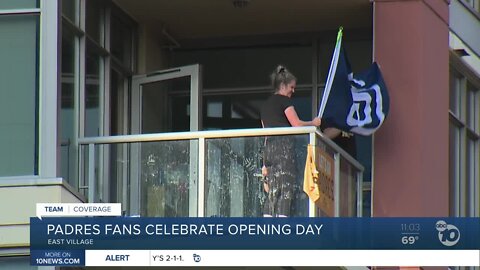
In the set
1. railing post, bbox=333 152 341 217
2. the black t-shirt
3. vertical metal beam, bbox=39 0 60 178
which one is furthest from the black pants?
vertical metal beam, bbox=39 0 60 178

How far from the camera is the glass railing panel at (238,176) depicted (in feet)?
60.4

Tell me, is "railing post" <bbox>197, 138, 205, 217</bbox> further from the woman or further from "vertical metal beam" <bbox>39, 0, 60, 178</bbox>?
"vertical metal beam" <bbox>39, 0, 60, 178</bbox>

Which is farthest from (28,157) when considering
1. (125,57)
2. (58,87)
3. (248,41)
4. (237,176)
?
(248,41)

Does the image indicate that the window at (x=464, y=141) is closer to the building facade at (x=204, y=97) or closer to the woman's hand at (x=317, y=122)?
the building facade at (x=204, y=97)

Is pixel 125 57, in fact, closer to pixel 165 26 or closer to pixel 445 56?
pixel 165 26

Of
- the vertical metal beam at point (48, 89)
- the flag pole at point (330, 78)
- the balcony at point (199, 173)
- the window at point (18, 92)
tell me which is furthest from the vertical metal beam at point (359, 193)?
the window at point (18, 92)

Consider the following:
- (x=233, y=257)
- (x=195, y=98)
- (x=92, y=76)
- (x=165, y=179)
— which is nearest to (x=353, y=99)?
(x=165, y=179)

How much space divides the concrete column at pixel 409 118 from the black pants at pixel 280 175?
1.83 metres

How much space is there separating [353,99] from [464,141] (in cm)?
365

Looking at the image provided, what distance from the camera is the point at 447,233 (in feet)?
59.7

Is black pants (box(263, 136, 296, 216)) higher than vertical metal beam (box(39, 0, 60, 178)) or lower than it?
lower

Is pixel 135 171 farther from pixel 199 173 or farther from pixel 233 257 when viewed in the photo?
pixel 233 257

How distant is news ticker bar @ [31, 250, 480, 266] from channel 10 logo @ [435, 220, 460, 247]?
130 millimetres

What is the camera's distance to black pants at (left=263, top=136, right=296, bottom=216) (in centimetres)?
1830
